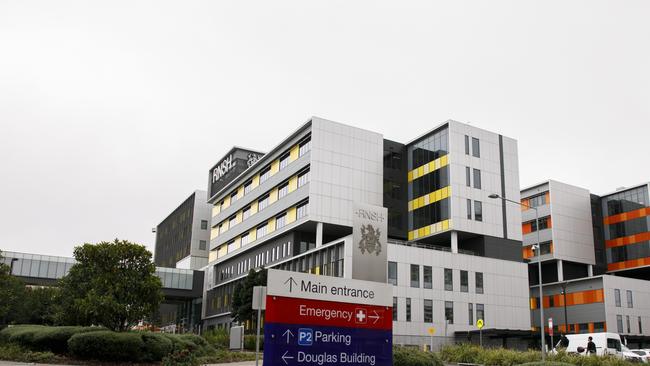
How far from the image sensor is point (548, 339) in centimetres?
6856

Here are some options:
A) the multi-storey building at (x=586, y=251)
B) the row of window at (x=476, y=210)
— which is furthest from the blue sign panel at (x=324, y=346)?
the multi-storey building at (x=586, y=251)

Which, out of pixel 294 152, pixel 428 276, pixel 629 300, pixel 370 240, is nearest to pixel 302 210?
pixel 294 152

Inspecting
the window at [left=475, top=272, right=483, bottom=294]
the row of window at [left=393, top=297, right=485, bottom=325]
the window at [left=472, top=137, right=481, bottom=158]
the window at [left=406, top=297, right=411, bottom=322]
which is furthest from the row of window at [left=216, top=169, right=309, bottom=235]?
the window at [left=475, top=272, right=483, bottom=294]

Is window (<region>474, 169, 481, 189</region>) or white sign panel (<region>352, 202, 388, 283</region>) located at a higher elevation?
window (<region>474, 169, 481, 189</region>)

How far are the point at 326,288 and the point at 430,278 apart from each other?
51079 millimetres

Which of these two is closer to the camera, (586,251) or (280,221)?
(280,221)

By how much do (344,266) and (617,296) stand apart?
35524 mm

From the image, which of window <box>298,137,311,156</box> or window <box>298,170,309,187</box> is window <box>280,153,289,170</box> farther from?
window <box>298,170,309,187</box>

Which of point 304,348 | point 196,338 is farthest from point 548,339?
point 304,348

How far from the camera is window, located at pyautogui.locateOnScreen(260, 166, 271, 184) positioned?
79250 mm

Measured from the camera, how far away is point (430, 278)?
63812 millimetres

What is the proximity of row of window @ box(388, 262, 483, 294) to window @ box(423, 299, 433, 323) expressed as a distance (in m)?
1.45

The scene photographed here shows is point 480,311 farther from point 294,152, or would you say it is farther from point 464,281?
point 294,152

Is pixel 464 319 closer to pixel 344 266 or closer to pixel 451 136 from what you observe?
pixel 344 266
